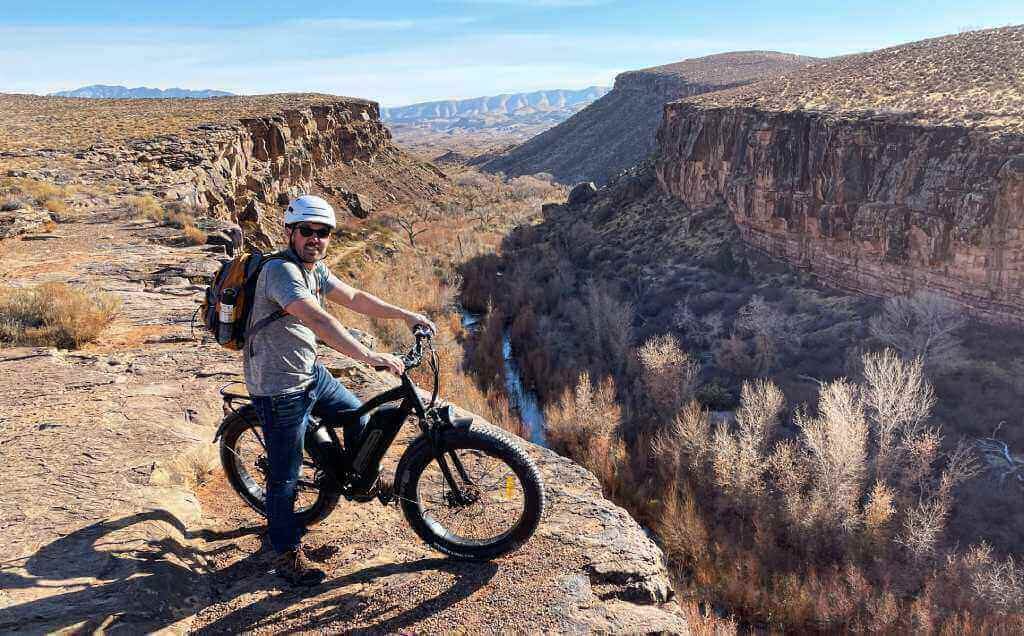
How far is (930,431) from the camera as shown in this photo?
46.3 ft

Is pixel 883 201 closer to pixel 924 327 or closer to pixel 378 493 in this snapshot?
pixel 924 327

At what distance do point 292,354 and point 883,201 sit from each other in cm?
2249

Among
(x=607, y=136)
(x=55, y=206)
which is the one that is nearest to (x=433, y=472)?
(x=55, y=206)

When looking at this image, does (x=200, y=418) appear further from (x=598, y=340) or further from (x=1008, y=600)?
(x=598, y=340)

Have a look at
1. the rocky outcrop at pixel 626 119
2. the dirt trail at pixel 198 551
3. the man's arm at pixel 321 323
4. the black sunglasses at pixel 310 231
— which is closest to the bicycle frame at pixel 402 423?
the man's arm at pixel 321 323

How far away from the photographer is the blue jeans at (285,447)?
350cm

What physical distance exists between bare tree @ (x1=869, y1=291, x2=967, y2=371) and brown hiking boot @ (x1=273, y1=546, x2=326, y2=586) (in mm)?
17625

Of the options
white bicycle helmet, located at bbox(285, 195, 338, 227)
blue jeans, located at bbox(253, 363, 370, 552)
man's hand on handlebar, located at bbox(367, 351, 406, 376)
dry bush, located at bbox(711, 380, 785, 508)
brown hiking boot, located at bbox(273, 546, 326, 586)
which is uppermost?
white bicycle helmet, located at bbox(285, 195, 338, 227)

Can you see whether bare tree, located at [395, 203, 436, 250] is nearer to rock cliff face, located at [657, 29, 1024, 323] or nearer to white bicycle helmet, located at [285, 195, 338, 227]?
rock cliff face, located at [657, 29, 1024, 323]

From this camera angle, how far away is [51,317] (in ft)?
22.8

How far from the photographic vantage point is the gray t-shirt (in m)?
3.32

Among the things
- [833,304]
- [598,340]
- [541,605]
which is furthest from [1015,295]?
[541,605]

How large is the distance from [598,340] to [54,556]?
20.2m

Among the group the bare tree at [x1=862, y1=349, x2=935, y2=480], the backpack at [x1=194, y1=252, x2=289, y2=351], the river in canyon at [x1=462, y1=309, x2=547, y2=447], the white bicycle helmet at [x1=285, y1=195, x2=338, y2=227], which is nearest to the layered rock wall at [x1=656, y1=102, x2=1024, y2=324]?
the bare tree at [x1=862, y1=349, x2=935, y2=480]
